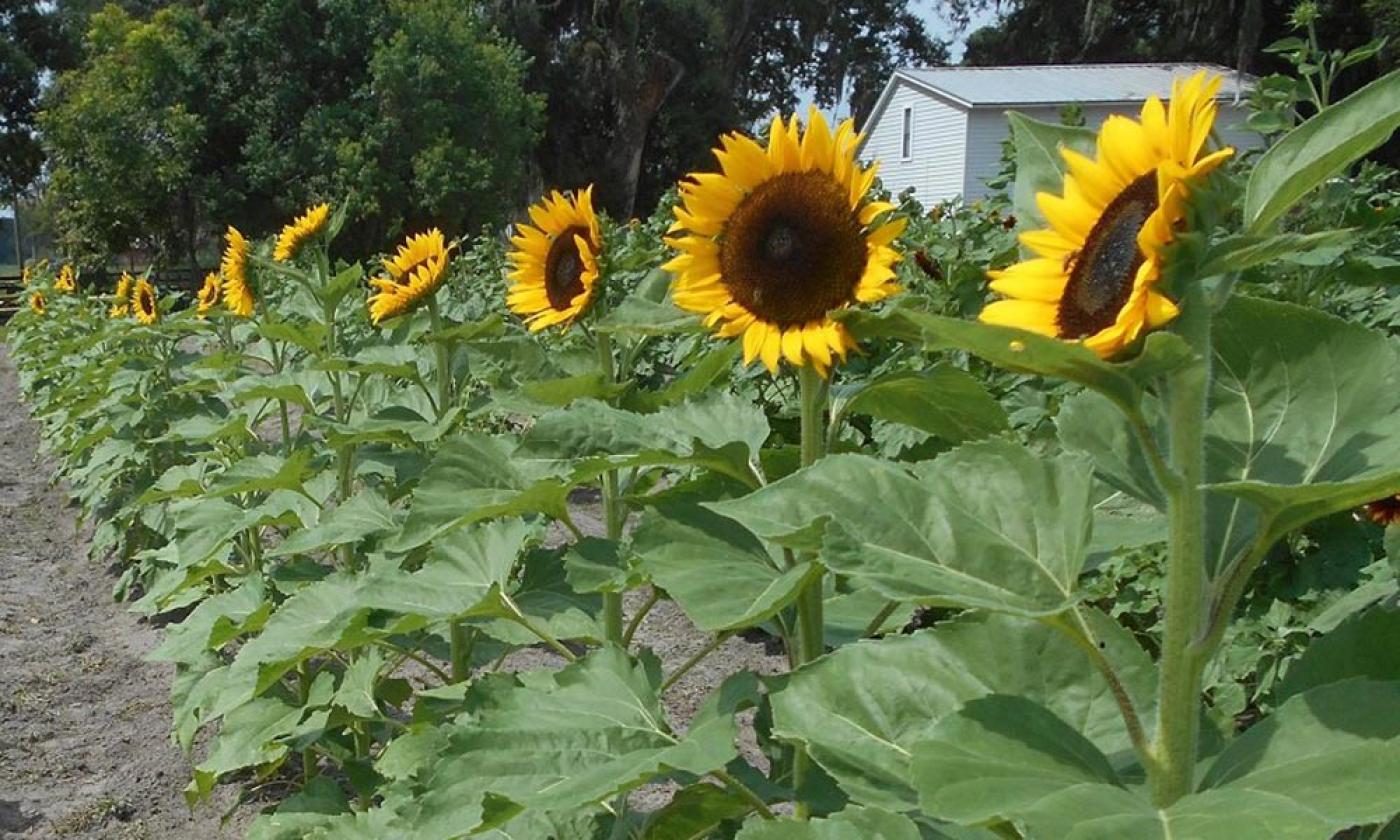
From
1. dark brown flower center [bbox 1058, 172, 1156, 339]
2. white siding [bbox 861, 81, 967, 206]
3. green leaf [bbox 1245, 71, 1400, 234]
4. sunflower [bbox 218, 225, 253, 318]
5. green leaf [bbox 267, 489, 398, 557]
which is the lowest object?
green leaf [bbox 267, 489, 398, 557]

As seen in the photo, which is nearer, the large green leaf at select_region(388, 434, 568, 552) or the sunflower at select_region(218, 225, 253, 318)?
the large green leaf at select_region(388, 434, 568, 552)

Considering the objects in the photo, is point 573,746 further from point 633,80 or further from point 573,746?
point 633,80

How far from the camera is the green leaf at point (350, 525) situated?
2.66 meters

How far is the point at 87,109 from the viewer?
70.2ft

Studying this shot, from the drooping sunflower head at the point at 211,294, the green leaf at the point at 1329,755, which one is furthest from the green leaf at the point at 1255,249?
the drooping sunflower head at the point at 211,294

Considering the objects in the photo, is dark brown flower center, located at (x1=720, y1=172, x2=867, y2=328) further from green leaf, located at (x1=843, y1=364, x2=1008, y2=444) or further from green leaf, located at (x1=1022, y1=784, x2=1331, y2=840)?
green leaf, located at (x1=1022, y1=784, x2=1331, y2=840)

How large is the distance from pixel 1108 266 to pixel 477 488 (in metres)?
1.28

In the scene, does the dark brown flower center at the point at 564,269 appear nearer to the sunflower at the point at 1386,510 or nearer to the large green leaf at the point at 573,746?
the large green leaf at the point at 573,746

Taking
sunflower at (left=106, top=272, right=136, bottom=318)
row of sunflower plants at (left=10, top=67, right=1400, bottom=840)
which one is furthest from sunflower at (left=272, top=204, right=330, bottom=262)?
sunflower at (left=106, top=272, right=136, bottom=318)

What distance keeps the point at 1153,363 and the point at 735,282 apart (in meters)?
0.88

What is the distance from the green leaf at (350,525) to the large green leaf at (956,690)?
5.15ft

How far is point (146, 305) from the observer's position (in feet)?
18.4

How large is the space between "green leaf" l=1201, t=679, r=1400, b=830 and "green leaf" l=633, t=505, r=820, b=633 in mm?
491

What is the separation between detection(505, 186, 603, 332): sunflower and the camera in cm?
238
